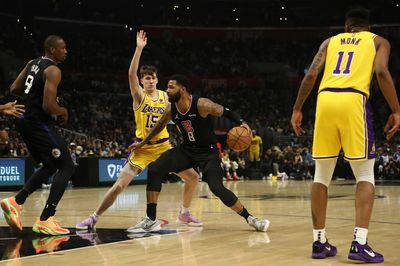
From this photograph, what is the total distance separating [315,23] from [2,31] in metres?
18.6

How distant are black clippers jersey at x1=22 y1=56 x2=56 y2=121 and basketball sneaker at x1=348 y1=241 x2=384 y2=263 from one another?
3.53 meters

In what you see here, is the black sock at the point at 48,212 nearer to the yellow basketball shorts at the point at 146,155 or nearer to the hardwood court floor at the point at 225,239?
the hardwood court floor at the point at 225,239

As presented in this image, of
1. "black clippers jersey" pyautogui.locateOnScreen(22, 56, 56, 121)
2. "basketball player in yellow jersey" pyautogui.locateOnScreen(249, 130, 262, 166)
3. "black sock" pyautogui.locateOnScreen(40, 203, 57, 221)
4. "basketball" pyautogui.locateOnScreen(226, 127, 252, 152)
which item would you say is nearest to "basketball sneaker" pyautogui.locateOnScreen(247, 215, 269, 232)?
"basketball" pyautogui.locateOnScreen(226, 127, 252, 152)

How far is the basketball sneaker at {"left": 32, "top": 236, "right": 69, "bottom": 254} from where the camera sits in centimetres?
561

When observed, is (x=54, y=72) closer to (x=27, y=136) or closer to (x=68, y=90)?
(x=27, y=136)

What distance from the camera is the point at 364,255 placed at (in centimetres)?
481

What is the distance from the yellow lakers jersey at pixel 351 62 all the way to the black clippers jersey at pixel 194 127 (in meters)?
2.10

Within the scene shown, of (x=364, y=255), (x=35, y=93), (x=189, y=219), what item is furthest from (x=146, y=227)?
(x=364, y=255)

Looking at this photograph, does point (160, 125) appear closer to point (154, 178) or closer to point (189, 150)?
point (189, 150)

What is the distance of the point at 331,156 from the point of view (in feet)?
17.0

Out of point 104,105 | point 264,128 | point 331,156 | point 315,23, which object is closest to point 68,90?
point 104,105

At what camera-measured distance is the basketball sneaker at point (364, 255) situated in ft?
15.8

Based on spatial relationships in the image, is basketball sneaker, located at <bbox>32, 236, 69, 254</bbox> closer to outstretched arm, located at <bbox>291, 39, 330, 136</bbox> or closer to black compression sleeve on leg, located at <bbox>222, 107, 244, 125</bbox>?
black compression sleeve on leg, located at <bbox>222, 107, 244, 125</bbox>

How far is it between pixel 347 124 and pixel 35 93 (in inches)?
133
